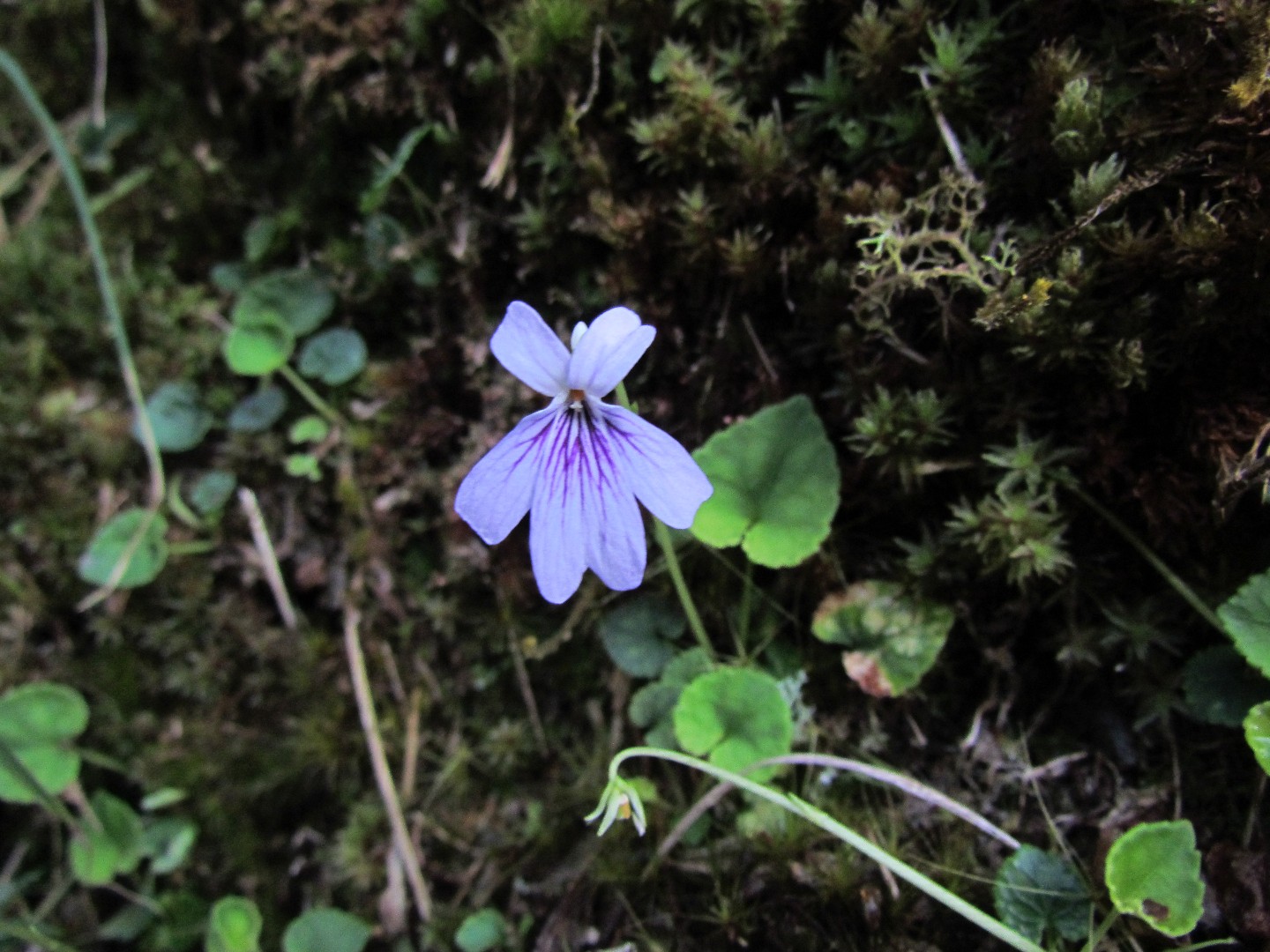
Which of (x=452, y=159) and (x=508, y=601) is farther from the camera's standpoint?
(x=452, y=159)

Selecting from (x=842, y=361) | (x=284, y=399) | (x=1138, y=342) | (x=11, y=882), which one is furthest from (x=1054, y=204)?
(x=11, y=882)

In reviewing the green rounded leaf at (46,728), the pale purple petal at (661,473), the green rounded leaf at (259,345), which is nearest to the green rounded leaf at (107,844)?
the green rounded leaf at (46,728)

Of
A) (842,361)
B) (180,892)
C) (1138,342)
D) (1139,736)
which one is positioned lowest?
(180,892)

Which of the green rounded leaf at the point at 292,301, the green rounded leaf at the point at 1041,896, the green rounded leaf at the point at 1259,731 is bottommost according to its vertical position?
the green rounded leaf at the point at 1041,896

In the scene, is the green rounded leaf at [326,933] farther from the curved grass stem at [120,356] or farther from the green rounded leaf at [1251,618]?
the green rounded leaf at [1251,618]

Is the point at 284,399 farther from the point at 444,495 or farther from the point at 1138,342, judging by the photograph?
the point at 1138,342

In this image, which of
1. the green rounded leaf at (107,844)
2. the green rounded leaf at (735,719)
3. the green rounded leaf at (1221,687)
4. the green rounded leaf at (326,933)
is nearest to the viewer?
the green rounded leaf at (1221,687)

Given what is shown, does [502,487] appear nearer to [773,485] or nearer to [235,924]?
[773,485]
